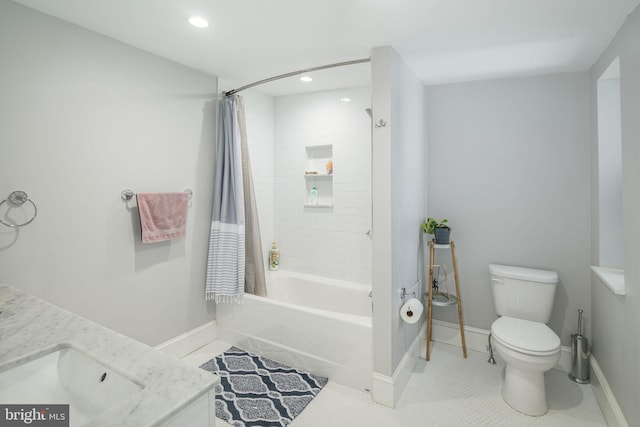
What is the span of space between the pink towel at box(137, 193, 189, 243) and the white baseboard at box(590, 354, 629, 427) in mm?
3051

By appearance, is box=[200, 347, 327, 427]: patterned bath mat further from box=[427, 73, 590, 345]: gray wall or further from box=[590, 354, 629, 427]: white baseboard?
box=[590, 354, 629, 427]: white baseboard

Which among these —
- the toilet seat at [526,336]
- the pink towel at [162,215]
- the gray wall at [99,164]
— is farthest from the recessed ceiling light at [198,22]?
the toilet seat at [526,336]

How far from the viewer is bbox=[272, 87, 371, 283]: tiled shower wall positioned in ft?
10.2

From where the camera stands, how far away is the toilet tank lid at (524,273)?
2.45 meters

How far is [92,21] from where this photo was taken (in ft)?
6.27

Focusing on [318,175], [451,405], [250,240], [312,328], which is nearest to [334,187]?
[318,175]

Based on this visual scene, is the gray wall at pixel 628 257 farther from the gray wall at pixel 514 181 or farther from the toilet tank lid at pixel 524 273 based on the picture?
the gray wall at pixel 514 181

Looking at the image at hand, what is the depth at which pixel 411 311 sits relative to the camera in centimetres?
229

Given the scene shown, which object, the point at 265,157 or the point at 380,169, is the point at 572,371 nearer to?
the point at 380,169

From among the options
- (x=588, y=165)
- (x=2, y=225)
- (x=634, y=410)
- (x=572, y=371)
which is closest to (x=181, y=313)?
(x=2, y=225)

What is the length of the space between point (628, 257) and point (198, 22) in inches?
109

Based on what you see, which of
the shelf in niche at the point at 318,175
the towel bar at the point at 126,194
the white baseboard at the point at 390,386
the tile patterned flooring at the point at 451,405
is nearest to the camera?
the tile patterned flooring at the point at 451,405

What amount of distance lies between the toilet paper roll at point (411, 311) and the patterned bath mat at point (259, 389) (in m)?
0.78

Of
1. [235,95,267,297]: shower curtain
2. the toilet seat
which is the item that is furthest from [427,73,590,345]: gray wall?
[235,95,267,297]: shower curtain
